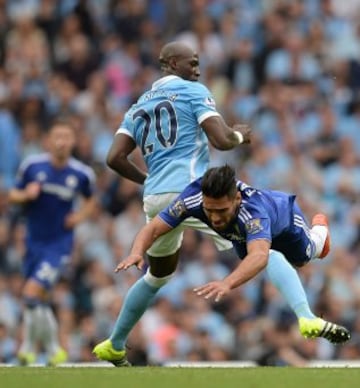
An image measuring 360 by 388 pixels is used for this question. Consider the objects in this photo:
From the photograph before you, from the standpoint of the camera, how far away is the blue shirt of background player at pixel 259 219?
448 inches

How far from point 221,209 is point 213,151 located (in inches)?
334

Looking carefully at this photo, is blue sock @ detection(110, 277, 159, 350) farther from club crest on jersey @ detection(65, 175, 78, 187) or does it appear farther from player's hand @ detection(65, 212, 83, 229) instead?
club crest on jersey @ detection(65, 175, 78, 187)

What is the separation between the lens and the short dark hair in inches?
439

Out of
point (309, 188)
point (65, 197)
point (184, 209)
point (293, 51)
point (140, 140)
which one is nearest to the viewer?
point (184, 209)

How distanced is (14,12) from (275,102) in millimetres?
3686

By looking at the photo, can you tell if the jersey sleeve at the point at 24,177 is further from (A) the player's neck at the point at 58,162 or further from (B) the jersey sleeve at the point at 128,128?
(B) the jersey sleeve at the point at 128,128

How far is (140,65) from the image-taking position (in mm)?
21109

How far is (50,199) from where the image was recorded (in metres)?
15.8

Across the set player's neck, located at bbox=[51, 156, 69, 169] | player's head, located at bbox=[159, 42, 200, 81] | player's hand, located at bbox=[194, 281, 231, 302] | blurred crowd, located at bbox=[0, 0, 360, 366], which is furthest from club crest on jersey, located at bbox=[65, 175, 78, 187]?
player's hand, located at bbox=[194, 281, 231, 302]

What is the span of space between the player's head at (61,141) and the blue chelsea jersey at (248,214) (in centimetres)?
408

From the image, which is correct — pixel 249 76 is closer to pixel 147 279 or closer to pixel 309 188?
pixel 309 188

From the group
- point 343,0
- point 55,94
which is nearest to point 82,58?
point 55,94

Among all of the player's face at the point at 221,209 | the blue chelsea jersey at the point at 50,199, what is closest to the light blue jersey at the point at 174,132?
the player's face at the point at 221,209

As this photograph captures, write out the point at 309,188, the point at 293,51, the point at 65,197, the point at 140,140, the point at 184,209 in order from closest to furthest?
the point at 184,209
the point at 140,140
the point at 65,197
the point at 309,188
the point at 293,51
